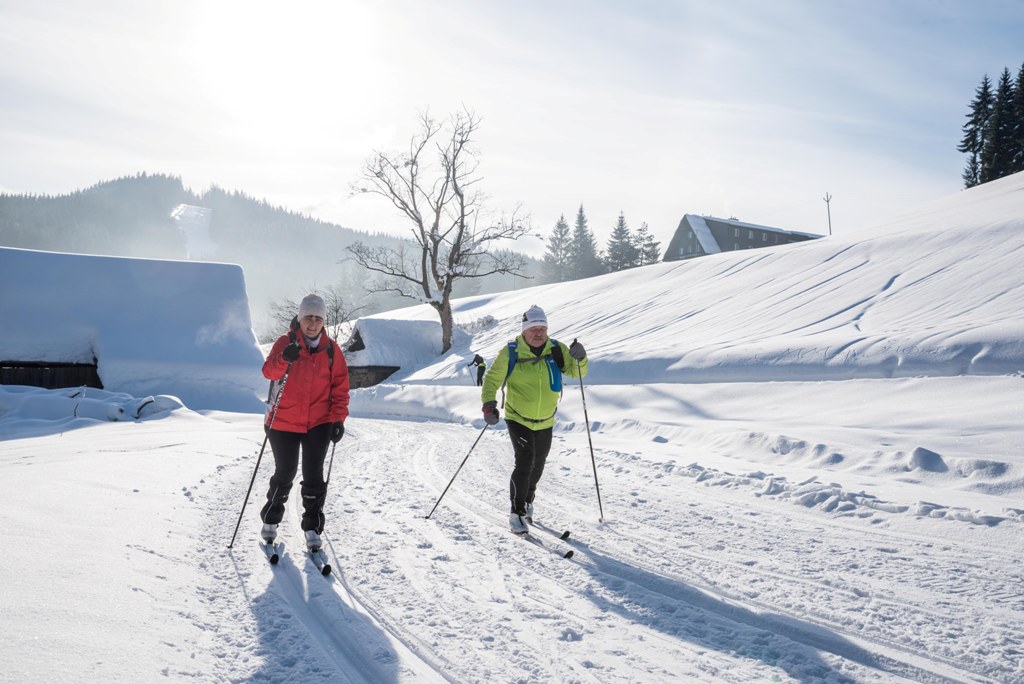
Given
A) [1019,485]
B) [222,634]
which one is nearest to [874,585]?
[1019,485]

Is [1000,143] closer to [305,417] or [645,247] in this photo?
[645,247]

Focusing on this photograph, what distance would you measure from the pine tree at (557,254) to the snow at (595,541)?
6083cm

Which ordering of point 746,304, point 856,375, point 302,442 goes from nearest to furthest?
point 302,442, point 856,375, point 746,304

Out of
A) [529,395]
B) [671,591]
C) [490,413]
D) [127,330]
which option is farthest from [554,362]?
[127,330]

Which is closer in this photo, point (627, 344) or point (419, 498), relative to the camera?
point (419, 498)

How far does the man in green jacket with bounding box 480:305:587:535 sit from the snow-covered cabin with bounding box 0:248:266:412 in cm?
1686

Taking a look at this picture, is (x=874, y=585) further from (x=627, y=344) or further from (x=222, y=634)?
(x=627, y=344)

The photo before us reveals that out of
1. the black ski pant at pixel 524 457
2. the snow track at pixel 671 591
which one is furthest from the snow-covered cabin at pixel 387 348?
the black ski pant at pixel 524 457

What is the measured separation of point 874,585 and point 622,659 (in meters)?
2.30

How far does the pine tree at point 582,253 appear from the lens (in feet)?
224

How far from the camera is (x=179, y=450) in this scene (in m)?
9.56

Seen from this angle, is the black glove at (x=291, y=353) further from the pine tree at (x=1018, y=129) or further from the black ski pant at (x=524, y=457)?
the pine tree at (x=1018, y=129)

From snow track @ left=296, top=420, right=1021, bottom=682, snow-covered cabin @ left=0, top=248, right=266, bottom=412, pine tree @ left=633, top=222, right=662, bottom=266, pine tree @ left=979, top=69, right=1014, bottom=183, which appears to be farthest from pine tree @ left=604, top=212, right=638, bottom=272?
snow track @ left=296, top=420, right=1021, bottom=682

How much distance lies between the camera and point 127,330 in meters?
21.0
